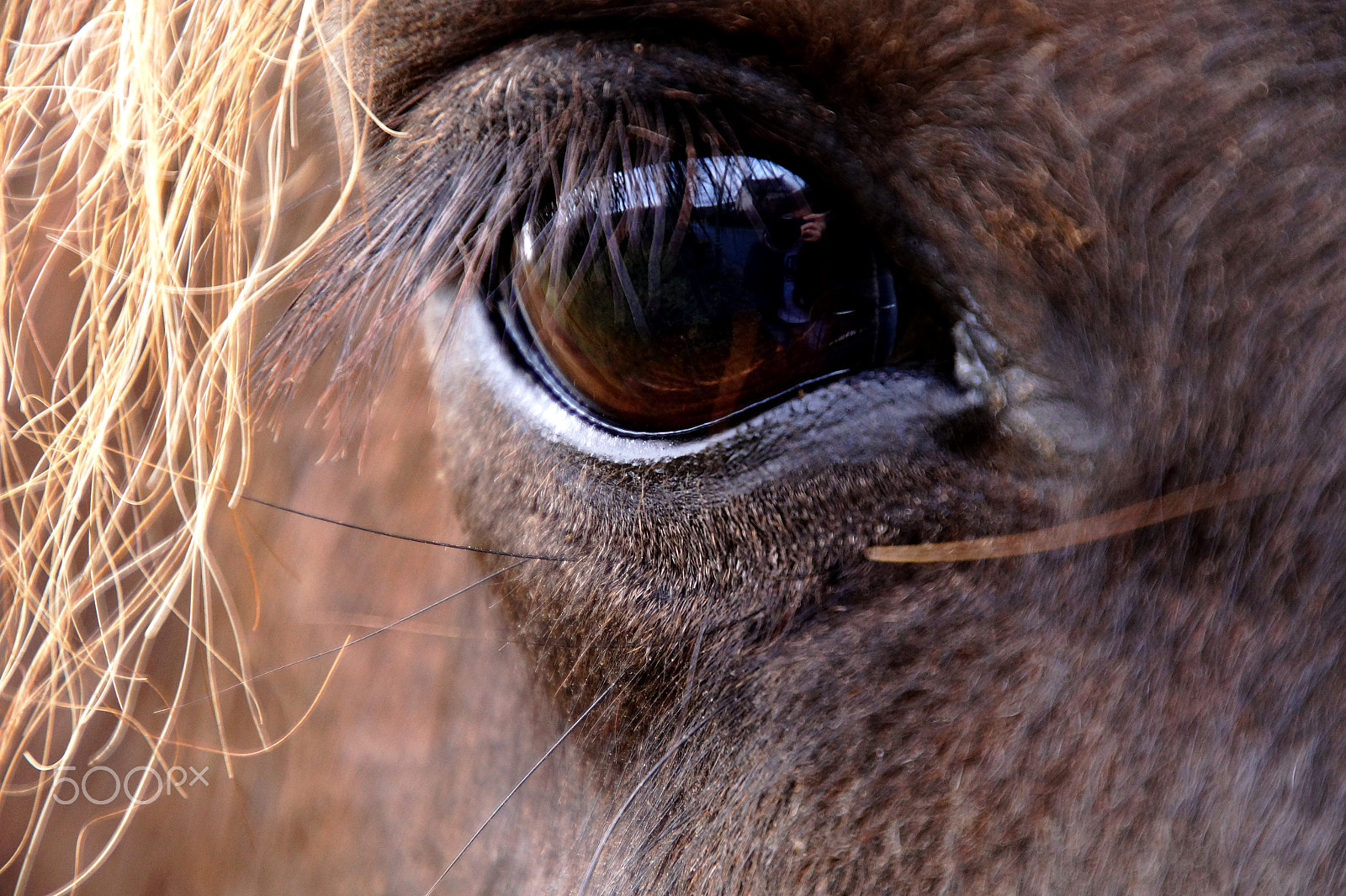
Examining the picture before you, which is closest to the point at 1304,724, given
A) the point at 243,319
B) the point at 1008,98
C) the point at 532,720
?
the point at 1008,98

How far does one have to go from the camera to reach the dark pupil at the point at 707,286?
71cm

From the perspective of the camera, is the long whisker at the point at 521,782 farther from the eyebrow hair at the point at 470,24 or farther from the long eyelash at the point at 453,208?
the eyebrow hair at the point at 470,24

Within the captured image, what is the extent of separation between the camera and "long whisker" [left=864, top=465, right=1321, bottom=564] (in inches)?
24.4

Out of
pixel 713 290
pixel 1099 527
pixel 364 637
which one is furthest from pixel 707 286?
pixel 364 637

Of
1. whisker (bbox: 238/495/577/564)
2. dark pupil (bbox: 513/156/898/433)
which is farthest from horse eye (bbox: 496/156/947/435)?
whisker (bbox: 238/495/577/564)

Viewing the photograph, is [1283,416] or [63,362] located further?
[63,362]

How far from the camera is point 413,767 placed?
87 cm

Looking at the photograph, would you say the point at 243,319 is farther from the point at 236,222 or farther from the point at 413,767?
the point at 413,767

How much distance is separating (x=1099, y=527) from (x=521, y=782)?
1.67 feet

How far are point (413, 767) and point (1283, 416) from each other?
75cm

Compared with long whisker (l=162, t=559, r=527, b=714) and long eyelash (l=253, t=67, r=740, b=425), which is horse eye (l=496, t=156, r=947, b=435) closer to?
long eyelash (l=253, t=67, r=740, b=425)

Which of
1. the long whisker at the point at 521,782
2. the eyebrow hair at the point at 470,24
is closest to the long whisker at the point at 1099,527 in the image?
the long whisker at the point at 521,782

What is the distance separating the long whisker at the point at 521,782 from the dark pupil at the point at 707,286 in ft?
0.74

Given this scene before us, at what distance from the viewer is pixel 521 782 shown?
82 cm
